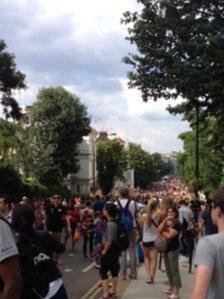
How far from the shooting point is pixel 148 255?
46.7 feet

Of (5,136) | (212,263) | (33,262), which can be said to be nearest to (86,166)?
(5,136)

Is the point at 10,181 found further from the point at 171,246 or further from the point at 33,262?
the point at 33,262

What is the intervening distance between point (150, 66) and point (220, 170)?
4686 centimetres

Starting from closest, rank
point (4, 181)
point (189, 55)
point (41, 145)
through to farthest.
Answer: point (189, 55)
point (4, 181)
point (41, 145)

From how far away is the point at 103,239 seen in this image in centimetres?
1228

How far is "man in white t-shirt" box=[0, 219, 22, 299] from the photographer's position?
445 cm

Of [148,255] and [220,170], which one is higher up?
[220,170]

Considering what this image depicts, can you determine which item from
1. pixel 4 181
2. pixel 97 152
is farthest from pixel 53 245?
pixel 97 152

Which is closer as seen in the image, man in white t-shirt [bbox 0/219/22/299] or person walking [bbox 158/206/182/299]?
man in white t-shirt [bbox 0/219/22/299]

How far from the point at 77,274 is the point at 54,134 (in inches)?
2447

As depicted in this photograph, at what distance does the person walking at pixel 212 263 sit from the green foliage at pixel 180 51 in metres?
19.4

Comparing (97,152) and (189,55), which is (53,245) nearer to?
(189,55)

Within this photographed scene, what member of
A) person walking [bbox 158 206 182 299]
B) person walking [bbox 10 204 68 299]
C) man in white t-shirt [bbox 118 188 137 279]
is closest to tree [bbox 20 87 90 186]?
man in white t-shirt [bbox 118 188 137 279]

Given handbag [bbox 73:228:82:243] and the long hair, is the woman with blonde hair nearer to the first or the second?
the long hair
